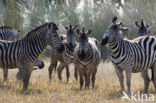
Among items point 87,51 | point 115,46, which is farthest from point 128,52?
point 87,51

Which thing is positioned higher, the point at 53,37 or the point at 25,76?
the point at 53,37

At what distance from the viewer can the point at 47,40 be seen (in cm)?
1052

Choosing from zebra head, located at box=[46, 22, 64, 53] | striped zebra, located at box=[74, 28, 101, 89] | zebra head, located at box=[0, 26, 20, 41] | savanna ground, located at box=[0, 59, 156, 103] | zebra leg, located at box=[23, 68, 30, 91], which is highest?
zebra head, located at box=[0, 26, 20, 41]

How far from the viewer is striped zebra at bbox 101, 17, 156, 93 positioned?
9820 millimetres

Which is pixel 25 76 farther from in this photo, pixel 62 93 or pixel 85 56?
pixel 85 56

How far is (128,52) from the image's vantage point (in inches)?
394

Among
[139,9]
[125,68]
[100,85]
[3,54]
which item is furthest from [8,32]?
[139,9]

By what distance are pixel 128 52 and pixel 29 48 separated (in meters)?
2.67

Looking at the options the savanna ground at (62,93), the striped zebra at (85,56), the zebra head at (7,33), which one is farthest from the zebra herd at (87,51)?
the zebra head at (7,33)

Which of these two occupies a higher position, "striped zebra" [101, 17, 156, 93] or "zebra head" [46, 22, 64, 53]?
"zebra head" [46, 22, 64, 53]

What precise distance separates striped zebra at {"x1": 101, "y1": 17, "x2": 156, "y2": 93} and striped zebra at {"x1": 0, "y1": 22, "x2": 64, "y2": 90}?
144cm

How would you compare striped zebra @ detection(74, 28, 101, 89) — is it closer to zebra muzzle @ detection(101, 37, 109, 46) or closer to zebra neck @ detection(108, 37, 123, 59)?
zebra neck @ detection(108, 37, 123, 59)

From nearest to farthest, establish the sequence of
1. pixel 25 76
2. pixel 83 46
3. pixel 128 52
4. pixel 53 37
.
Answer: pixel 128 52
pixel 25 76
pixel 53 37
pixel 83 46

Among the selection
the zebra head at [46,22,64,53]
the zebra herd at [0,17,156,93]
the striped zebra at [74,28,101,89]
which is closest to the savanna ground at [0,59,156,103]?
the zebra herd at [0,17,156,93]
